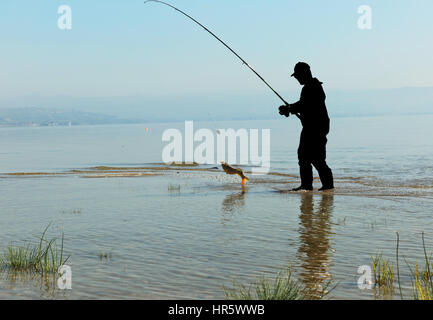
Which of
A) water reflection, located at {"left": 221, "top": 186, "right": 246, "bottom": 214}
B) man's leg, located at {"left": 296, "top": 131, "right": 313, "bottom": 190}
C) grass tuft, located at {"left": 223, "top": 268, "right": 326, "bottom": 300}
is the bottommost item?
grass tuft, located at {"left": 223, "top": 268, "right": 326, "bottom": 300}

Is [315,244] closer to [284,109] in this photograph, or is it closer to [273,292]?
[273,292]

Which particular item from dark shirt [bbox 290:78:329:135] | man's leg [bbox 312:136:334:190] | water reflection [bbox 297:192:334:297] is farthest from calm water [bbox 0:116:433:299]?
dark shirt [bbox 290:78:329:135]

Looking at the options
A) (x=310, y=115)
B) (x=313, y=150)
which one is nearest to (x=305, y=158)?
(x=313, y=150)

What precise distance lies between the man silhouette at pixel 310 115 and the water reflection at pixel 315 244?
4.75 feet

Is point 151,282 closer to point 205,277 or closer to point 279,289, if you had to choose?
point 205,277

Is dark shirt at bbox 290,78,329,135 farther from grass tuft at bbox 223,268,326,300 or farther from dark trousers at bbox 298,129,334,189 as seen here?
grass tuft at bbox 223,268,326,300

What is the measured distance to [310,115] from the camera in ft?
33.9

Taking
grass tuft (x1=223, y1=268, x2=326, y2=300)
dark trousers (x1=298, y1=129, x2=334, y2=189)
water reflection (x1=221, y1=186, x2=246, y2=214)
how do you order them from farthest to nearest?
1. dark trousers (x1=298, y1=129, x2=334, y2=189)
2. water reflection (x1=221, y1=186, x2=246, y2=214)
3. grass tuft (x1=223, y1=268, x2=326, y2=300)

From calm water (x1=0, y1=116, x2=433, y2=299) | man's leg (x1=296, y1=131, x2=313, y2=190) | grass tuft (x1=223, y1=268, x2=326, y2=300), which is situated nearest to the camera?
grass tuft (x1=223, y1=268, x2=326, y2=300)

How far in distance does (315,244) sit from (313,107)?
479cm

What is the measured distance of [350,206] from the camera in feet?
28.8

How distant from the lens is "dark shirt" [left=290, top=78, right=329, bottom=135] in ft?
33.4

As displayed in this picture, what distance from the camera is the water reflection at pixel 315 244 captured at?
456 cm

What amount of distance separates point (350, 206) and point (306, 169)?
2119 millimetres
